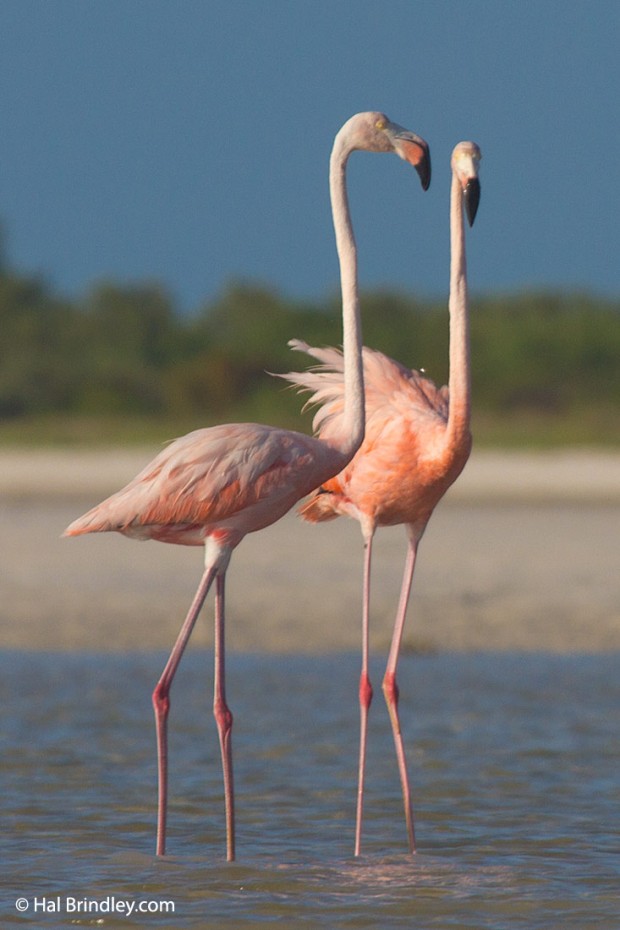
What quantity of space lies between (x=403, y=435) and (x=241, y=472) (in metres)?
0.84

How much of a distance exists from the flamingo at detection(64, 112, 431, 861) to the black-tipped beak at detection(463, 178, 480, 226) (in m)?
0.37

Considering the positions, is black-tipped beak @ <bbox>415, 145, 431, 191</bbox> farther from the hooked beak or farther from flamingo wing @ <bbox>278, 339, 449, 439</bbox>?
flamingo wing @ <bbox>278, 339, 449, 439</bbox>

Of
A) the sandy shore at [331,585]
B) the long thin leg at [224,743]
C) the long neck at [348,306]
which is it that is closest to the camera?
the long neck at [348,306]

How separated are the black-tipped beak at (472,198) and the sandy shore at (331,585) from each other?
4093 millimetres

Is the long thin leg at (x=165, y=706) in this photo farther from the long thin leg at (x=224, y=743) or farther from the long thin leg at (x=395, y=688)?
the long thin leg at (x=395, y=688)

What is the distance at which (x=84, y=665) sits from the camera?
8.98 metres

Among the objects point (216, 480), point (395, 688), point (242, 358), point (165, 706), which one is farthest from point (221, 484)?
point (242, 358)

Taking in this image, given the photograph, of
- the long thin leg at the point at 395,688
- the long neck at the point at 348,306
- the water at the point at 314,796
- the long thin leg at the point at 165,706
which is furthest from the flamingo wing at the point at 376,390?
the water at the point at 314,796

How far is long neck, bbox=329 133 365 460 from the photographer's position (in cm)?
528

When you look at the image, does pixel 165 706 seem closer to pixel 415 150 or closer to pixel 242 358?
pixel 415 150

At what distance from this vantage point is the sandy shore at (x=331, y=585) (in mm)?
9742

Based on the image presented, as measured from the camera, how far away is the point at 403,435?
5.94 metres

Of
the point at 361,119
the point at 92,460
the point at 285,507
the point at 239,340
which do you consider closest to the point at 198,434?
the point at 285,507

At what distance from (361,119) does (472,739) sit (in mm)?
2994
